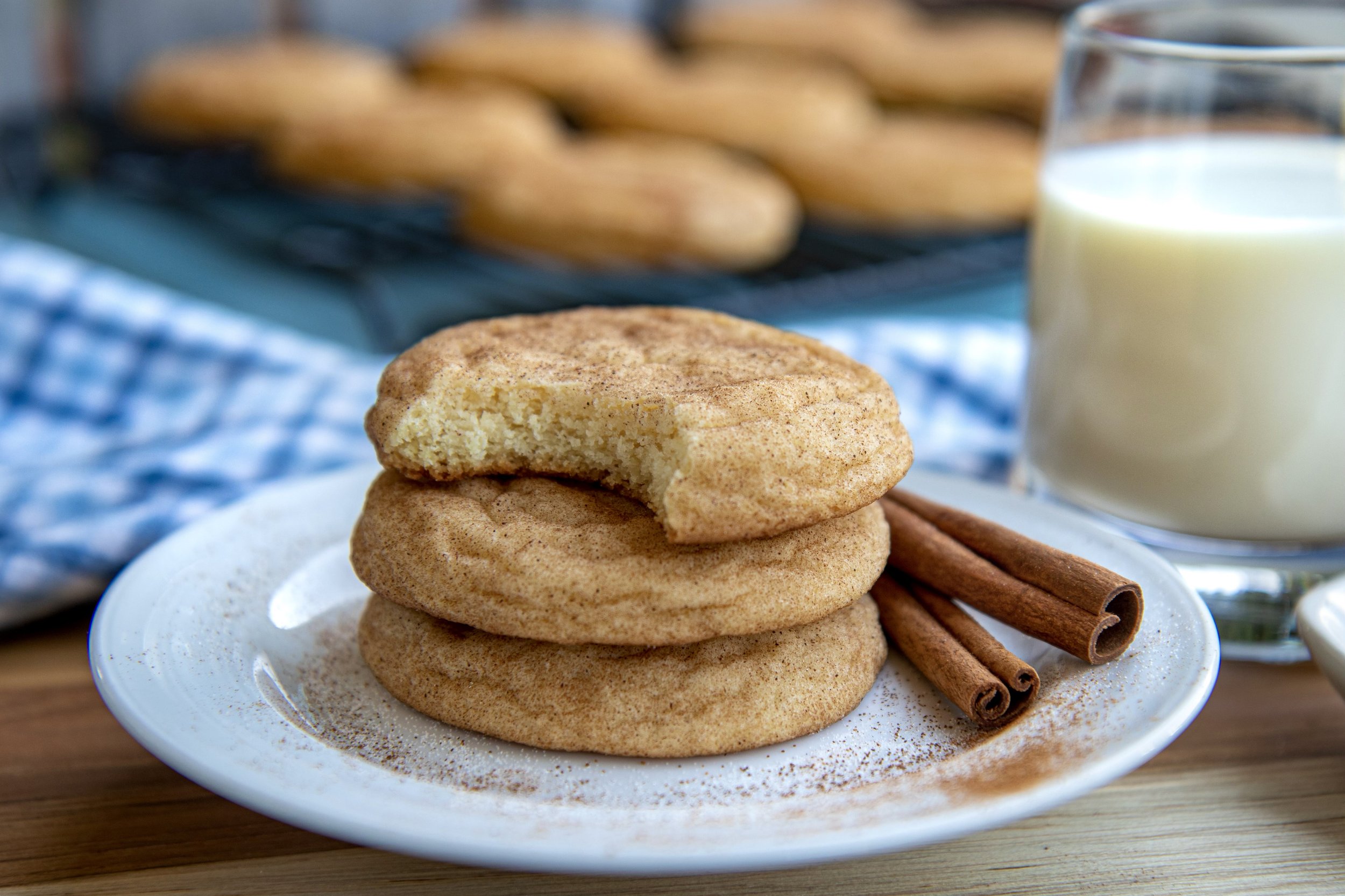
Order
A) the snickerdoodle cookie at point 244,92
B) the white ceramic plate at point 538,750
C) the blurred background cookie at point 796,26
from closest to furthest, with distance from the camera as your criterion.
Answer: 1. the white ceramic plate at point 538,750
2. the snickerdoodle cookie at point 244,92
3. the blurred background cookie at point 796,26

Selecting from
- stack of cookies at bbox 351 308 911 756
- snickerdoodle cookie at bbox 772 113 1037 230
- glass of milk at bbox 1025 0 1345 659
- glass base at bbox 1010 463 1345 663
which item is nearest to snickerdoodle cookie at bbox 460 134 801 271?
snickerdoodle cookie at bbox 772 113 1037 230

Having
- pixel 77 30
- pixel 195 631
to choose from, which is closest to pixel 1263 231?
pixel 195 631

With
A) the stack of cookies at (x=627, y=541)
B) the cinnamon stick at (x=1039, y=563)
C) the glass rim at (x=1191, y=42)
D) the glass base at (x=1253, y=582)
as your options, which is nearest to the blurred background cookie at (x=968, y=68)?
the glass rim at (x=1191, y=42)

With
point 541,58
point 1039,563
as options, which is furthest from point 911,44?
point 1039,563

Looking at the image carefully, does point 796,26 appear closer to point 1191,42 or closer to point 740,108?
point 740,108

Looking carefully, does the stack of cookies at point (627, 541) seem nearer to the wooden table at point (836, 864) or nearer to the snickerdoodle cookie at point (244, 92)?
the wooden table at point (836, 864)

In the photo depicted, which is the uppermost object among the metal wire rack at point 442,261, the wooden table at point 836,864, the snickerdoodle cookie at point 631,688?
the snickerdoodle cookie at point 631,688

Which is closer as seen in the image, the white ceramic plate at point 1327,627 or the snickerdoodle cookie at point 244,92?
the white ceramic plate at point 1327,627
